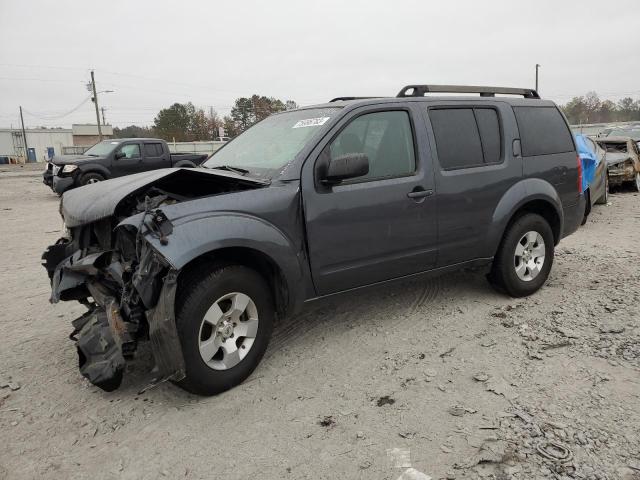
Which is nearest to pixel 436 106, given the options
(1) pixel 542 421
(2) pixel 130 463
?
(1) pixel 542 421

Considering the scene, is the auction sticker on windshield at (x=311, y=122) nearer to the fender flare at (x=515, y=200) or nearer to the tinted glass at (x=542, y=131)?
the fender flare at (x=515, y=200)

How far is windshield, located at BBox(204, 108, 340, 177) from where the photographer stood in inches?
143

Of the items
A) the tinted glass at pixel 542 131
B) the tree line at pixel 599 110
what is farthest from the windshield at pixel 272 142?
the tree line at pixel 599 110

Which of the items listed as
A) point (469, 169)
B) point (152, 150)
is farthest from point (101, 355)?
point (152, 150)

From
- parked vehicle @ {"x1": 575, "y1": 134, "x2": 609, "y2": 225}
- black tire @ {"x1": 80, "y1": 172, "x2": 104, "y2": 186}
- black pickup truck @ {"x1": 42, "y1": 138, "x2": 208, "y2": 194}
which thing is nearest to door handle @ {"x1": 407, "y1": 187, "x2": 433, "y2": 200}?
parked vehicle @ {"x1": 575, "y1": 134, "x2": 609, "y2": 225}

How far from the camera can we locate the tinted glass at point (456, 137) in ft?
13.5

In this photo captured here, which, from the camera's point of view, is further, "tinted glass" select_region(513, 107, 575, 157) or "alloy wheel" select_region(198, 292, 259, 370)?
"tinted glass" select_region(513, 107, 575, 157)

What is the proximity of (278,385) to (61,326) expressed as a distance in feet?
7.59

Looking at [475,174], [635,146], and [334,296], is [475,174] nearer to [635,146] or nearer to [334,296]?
[334,296]

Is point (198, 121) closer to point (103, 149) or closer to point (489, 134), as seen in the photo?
point (103, 149)

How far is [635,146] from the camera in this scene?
12.4m

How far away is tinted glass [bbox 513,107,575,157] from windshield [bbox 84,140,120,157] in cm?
1230

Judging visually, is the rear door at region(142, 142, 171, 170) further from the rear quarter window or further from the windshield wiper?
the rear quarter window

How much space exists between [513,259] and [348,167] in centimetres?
219
